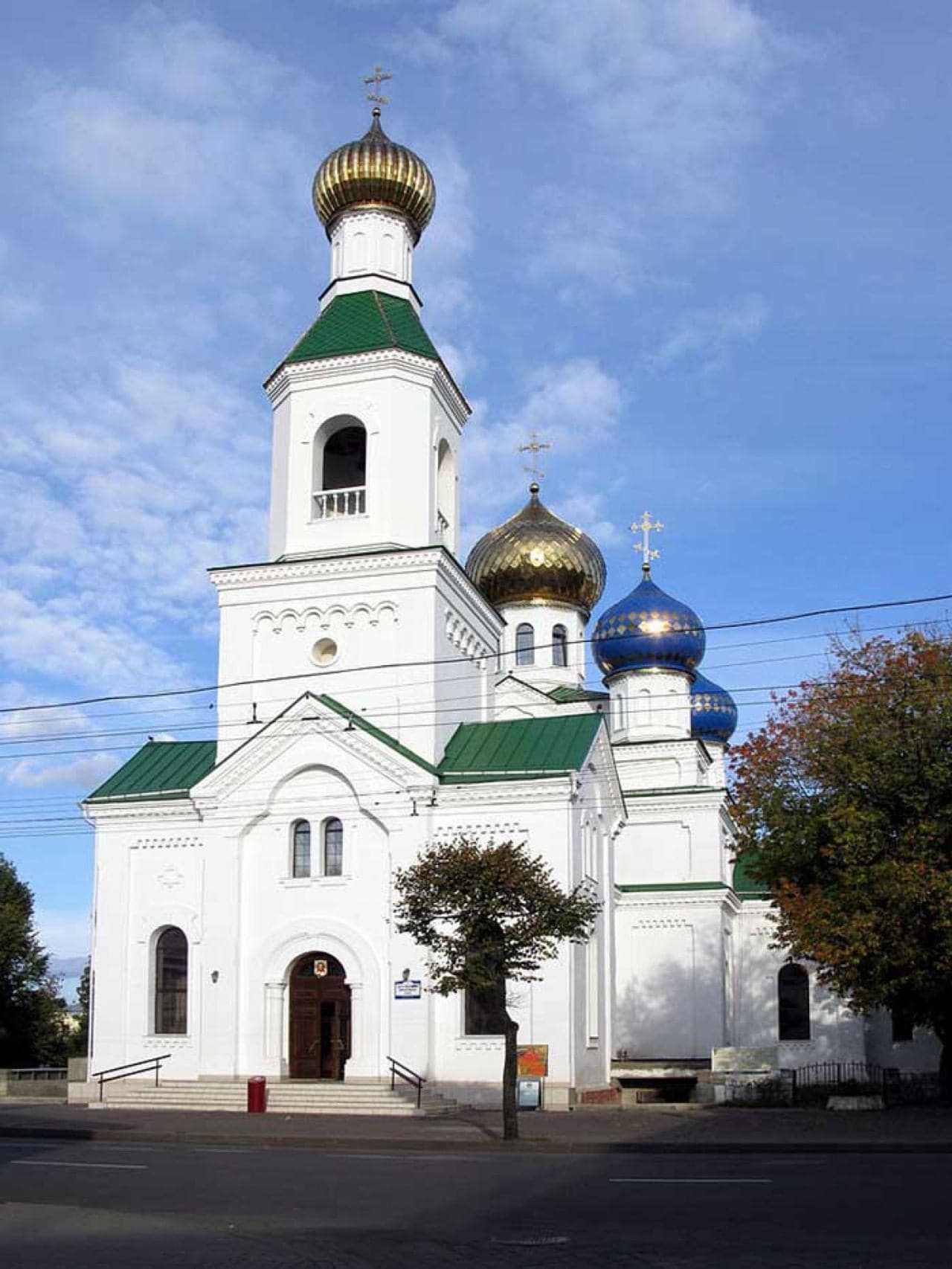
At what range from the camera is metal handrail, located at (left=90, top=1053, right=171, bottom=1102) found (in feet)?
104

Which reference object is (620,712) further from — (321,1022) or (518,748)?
(321,1022)

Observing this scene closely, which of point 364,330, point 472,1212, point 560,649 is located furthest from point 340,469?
point 472,1212

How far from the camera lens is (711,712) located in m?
53.8

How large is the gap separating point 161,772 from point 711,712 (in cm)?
2499

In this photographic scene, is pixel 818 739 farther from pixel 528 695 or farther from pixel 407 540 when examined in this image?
pixel 528 695

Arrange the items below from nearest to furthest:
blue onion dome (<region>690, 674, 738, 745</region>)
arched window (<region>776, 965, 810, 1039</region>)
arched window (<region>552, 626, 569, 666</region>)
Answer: arched window (<region>776, 965, 810, 1039</region>) → arched window (<region>552, 626, 569, 666</region>) → blue onion dome (<region>690, 674, 738, 745</region>)

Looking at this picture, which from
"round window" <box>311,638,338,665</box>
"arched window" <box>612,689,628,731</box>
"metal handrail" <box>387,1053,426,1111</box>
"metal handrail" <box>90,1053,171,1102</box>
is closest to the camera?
"metal handrail" <box>387,1053,426,1111</box>

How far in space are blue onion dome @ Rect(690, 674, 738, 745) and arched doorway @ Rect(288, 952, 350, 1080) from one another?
24.8m

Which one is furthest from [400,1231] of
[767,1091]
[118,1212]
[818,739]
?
[767,1091]

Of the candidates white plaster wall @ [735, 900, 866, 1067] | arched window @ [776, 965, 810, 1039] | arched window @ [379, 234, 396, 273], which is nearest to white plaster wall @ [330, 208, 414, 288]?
arched window @ [379, 234, 396, 273]

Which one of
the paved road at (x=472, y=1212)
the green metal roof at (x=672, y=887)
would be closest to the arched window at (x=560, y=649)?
the green metal roof at (x=672, y=887)

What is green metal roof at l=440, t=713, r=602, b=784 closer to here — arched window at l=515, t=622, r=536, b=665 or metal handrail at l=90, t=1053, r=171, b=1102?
metal handrail at l=90, t=1053, r=171, b=1102

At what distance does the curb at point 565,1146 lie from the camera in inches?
795

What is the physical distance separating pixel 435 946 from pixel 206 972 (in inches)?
346
